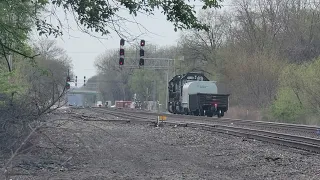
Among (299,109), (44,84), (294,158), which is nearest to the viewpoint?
(294,158)

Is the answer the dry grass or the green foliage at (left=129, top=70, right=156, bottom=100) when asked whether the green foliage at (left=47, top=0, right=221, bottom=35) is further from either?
the green foliage at (left=129, top=70, right=156, bottom=100)

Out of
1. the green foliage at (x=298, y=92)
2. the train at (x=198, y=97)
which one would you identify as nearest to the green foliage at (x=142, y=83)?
the train at (x=198, y=97)

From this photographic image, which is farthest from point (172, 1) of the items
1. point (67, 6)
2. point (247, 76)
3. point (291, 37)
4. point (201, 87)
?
point (291, 37)

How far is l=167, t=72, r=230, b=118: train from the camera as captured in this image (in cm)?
5066

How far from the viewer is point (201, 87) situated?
174ft

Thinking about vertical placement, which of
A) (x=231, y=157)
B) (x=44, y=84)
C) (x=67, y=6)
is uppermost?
(x=67, y=6)

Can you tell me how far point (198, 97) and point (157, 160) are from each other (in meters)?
34.4

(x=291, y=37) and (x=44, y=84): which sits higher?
(x=291, y=37)

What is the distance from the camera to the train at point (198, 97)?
1994 inches

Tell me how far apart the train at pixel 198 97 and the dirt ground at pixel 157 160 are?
28540 mm

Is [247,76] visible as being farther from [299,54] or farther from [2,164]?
[2,164]

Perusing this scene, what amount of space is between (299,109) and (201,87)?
10.4m

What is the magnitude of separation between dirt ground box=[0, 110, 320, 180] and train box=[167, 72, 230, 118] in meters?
28.5

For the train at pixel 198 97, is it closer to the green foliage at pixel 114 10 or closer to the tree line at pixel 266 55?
the tree line at pixel 266 55
